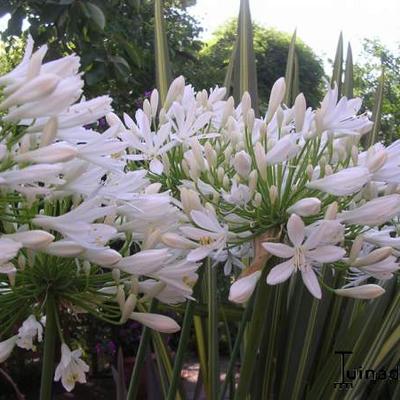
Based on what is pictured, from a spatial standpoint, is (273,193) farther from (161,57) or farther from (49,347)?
(161,57)

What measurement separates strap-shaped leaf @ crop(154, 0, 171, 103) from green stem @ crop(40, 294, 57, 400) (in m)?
0.74

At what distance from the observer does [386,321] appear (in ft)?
3.33

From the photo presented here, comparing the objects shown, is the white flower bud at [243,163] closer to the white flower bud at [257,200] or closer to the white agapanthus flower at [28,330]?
the white flower bud at [257,200]

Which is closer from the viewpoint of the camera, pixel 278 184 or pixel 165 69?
pixel 278 184

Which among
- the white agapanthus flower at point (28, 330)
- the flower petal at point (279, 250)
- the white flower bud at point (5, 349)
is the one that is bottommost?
the white flower bud at point (5, 349)

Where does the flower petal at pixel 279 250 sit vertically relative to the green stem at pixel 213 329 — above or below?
above

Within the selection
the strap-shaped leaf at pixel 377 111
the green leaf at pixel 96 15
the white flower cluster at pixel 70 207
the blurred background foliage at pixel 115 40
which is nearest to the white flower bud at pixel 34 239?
the white flower cluster at pixel 70 207

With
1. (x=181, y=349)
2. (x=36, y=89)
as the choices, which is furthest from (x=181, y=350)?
(x=36, y=89)

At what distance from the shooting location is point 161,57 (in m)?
1.27

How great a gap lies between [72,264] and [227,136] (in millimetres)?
214

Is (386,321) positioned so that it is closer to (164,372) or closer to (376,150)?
(164,372)

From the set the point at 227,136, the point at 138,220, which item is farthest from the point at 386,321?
the point at 138,220

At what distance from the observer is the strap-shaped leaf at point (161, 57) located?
4.11ft

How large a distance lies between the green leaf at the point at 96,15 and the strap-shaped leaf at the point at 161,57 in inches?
15.6
